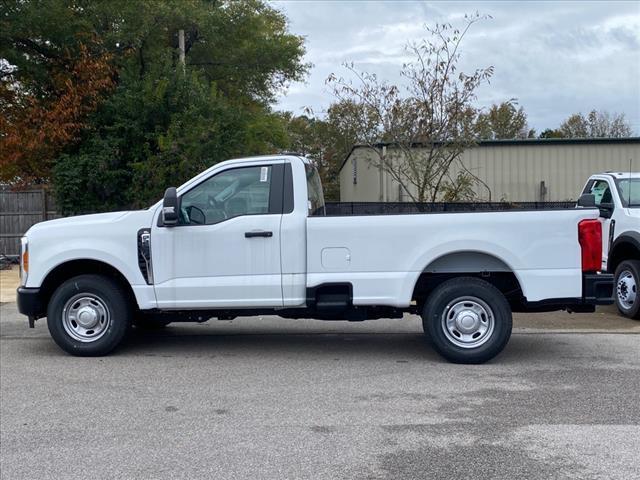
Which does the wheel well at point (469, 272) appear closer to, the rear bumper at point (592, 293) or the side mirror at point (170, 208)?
the rear bumper at point (592, 293)

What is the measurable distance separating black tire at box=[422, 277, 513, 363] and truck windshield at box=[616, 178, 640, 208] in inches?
163

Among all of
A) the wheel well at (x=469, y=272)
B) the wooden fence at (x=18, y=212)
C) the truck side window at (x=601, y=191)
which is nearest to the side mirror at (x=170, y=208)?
the wheel well at (x=469, y=272)

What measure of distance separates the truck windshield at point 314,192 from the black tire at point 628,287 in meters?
4.58

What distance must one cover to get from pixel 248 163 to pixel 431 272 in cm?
227

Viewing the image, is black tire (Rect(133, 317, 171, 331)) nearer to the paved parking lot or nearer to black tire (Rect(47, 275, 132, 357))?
the paved parking lot

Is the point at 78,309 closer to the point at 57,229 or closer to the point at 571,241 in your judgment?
the point at 57,229

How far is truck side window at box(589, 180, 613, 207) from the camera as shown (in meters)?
11.0

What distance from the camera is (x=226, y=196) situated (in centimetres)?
776

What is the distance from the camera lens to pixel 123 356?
320 inches

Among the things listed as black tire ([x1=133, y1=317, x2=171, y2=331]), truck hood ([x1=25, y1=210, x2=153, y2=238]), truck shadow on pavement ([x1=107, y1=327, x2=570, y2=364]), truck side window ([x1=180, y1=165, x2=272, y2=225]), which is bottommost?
truck shadow on pavement ([x1=107, y1=327, x2=570, y2=364])

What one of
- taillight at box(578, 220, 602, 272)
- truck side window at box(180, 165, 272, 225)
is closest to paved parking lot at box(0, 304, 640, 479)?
taillight at box(578, 220, 602, 272)

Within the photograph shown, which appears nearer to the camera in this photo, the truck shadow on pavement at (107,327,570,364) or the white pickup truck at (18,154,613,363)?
the white pickup truck at (18,154,613,363)

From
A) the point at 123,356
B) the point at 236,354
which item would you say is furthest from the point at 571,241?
the point at 123,356

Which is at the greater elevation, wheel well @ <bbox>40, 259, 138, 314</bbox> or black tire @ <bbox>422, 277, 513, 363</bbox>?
wheel well @ <bbox>40, 259, 138, 314</bbox>
